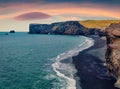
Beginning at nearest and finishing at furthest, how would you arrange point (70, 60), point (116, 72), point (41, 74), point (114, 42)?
point (116, 72), point (114, 42), point (41, 74), point (70, 60)

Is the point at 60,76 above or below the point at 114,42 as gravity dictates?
below

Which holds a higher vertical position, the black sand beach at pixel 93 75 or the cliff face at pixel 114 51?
the cliff face at pixel 114 51

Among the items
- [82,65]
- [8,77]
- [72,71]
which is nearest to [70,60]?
[82,65]

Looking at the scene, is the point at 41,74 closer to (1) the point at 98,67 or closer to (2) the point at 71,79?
(2) the point at 71,79

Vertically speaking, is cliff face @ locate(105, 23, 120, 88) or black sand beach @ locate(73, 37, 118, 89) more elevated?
cliff face @ locate(105, 23, 120, 88)

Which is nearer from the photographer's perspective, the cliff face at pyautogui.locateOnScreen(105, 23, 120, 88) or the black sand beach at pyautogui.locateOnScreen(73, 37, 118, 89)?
the black sand beach at pyautogui.locateOnScreen(73, 37, 118, 89)

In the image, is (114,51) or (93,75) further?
(93,75)

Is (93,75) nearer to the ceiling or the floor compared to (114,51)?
nearer to the floor

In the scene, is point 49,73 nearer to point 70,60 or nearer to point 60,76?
point 60,76

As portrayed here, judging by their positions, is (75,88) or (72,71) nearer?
(75,88)

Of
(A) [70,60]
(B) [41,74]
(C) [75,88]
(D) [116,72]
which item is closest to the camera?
(C) [75,88]

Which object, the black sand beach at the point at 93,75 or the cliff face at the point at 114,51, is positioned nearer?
the black sand beach at the point at 93,75
